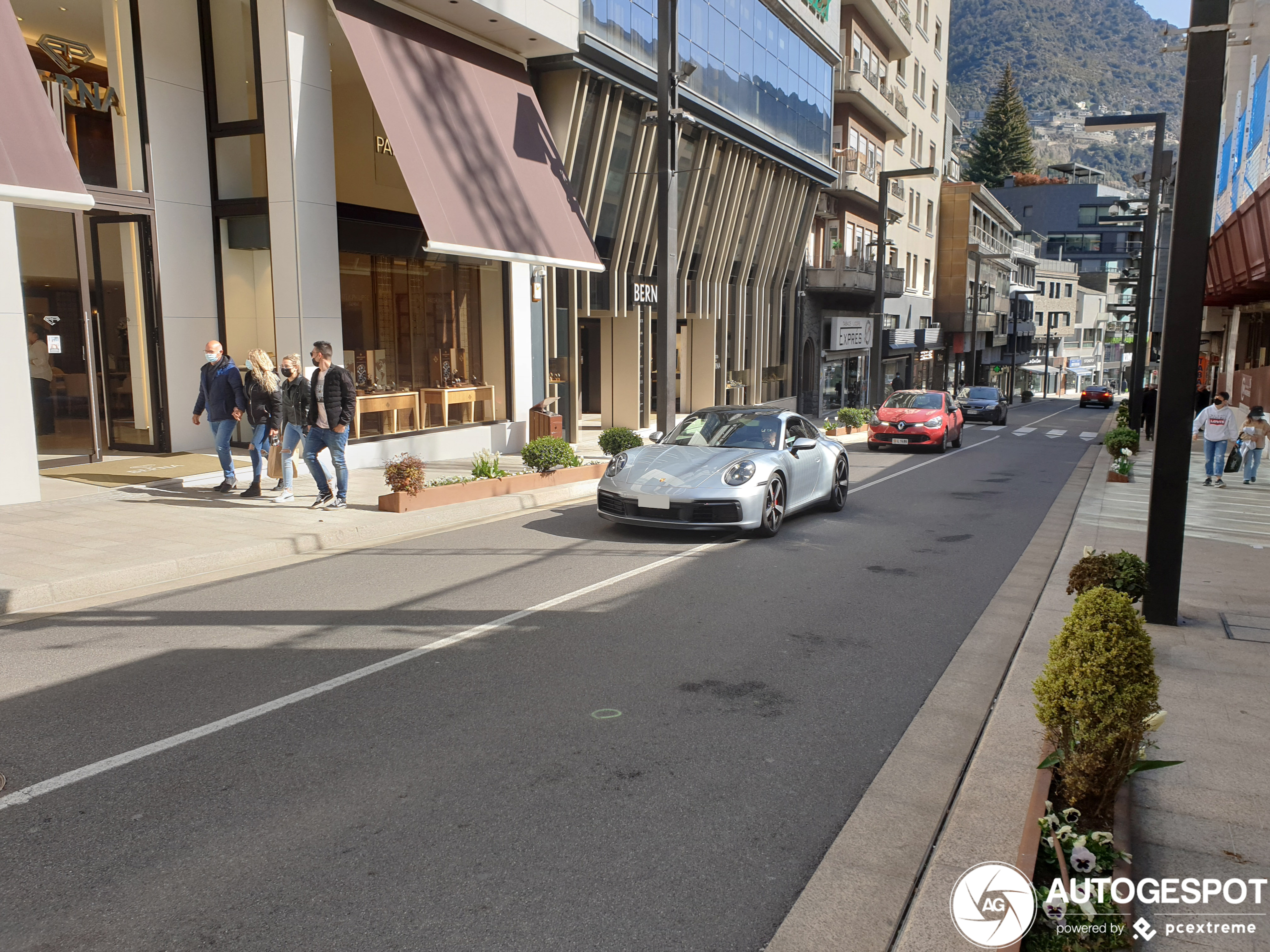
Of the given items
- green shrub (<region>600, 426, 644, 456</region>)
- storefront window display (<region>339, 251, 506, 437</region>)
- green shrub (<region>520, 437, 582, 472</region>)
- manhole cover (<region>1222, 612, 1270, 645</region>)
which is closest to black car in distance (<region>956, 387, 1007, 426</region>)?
storefront window display (<region>339, 251, 506, 437</region>)

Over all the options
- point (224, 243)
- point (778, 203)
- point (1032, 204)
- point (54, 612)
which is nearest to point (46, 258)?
point (224, 243)

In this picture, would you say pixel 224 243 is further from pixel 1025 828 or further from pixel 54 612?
pixel 1025 828

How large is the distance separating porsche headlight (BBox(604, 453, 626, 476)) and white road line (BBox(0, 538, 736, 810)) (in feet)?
8.67

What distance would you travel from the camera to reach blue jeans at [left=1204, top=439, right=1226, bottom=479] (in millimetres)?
16141

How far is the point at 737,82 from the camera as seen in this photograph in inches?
1027

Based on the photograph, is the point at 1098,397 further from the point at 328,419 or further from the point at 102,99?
the point at 102,99

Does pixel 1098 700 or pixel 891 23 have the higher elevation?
pixel 891 23

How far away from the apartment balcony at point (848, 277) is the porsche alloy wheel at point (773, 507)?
89.2 ft

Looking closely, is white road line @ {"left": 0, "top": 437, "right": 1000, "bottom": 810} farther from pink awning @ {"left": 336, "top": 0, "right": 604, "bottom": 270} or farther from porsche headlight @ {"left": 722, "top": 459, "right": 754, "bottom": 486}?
pink awning @ {"left": 336, "top": 0, "right": 604, "bottom": 270}

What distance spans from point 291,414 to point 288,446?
1.74 feet

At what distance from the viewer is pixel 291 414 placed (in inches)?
452

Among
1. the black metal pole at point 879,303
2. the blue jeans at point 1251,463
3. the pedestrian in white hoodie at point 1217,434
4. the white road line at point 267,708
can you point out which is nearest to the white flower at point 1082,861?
the white road line at point 267,708

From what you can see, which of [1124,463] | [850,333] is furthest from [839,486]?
[850,333]

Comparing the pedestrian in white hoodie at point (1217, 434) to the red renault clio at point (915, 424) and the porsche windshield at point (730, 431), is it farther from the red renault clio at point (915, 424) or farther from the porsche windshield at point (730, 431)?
the porsche windshield at point (730, 431)
